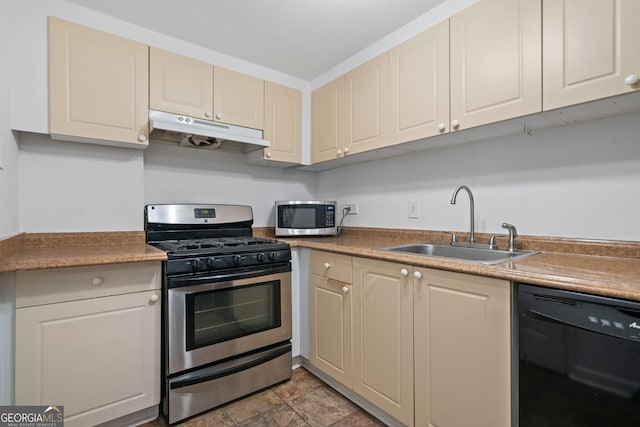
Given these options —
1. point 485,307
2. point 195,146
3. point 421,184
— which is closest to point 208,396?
point 485,307

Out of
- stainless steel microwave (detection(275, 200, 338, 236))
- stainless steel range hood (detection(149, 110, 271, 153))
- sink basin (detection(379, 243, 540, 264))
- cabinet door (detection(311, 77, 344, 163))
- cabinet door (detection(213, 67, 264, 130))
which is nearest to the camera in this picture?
sink basin (detection(379, 243, 540, 264))

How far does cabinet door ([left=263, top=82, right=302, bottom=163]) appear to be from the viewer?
2.36 metres

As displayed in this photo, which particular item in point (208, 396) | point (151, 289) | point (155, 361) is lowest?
point (208, 396)

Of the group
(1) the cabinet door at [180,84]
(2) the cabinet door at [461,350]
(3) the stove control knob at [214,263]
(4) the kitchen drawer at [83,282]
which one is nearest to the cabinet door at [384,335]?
(2) the cabinet door at [461,350]

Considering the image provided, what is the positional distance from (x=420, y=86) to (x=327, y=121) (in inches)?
33.0

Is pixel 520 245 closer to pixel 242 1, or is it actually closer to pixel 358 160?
pixel 358 160

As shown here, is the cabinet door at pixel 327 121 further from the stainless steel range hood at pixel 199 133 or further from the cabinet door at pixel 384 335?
the cabinet door at pixel 384 335

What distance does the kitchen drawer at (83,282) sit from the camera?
1.29 meters

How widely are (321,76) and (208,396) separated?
7.72 feet

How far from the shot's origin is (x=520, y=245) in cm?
160

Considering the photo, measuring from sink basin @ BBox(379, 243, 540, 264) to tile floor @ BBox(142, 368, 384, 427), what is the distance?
0.92 meters

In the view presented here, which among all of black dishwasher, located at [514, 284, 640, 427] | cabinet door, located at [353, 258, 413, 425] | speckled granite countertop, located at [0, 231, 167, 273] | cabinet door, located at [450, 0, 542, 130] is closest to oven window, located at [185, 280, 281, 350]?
speckled granite countertop, located at [0, 231, 167, 273]

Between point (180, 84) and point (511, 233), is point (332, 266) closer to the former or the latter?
point (511, 233)

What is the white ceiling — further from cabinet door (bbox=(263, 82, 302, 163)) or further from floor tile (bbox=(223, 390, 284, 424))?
floor tile (bbox=(223, 390, 284, 424))
